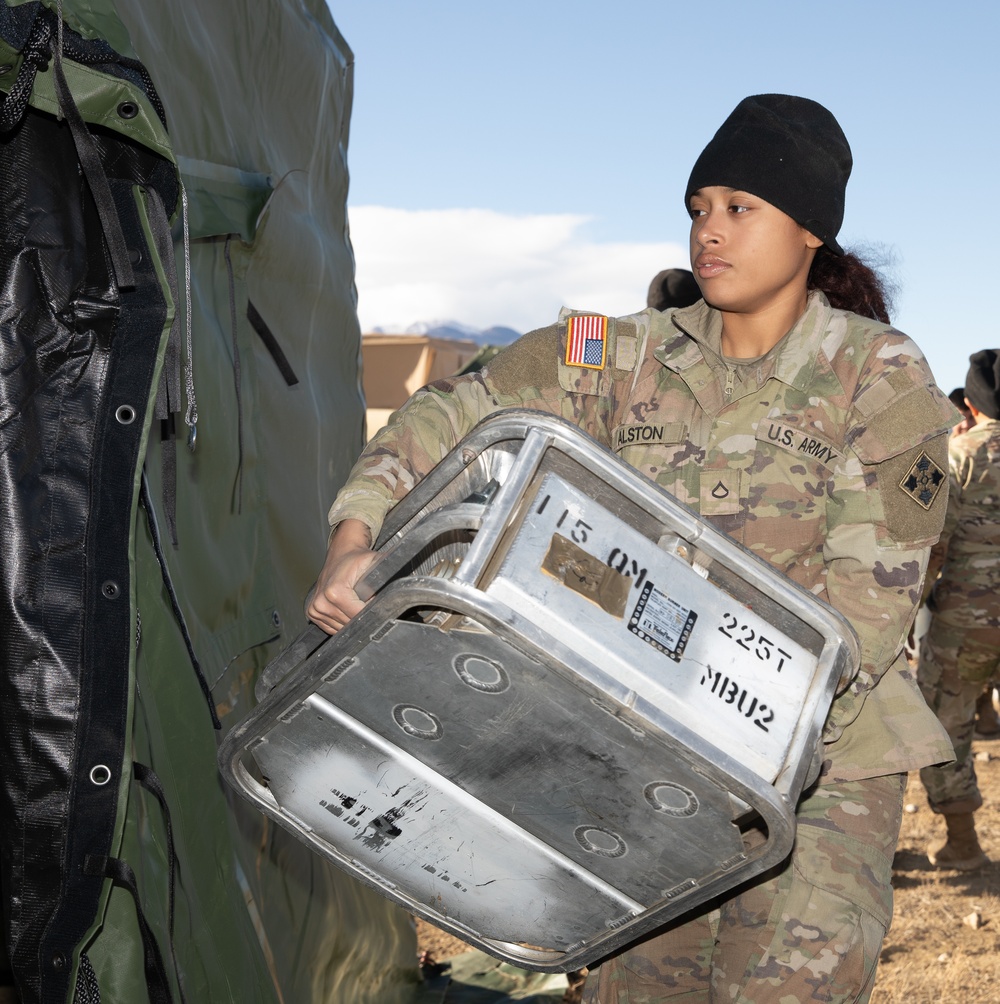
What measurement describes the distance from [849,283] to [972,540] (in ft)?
13.1

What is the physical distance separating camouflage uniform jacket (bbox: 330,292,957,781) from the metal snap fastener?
51 cm

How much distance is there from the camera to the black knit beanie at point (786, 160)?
2225mm

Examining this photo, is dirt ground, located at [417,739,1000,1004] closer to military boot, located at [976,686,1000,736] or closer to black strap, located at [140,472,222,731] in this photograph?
military boot, located at [976,686,1000,736]

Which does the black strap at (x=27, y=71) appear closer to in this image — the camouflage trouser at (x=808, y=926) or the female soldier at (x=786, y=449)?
the female soldier at (x=786, y=449)

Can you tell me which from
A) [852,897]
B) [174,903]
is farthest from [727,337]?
[174,903]

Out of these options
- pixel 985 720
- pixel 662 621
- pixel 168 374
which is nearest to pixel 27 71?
pixel 168 374

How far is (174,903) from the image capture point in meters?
2.08

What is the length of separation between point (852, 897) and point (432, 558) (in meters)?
0.86

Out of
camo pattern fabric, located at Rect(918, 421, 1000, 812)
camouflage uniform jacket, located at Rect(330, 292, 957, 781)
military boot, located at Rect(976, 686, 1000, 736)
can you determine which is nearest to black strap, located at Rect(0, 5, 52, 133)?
camouflage uniform jacket, located at Rect(330, 292, 957, 781)

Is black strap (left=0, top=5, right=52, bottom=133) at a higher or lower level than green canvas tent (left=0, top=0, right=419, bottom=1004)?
higher

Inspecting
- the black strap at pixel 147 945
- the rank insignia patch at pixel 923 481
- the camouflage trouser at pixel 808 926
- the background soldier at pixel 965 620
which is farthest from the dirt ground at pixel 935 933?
the rank insignia patch at pixel 923 481

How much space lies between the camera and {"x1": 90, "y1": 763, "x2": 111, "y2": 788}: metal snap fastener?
180cm

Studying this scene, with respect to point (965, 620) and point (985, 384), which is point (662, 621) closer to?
point (965, 620)

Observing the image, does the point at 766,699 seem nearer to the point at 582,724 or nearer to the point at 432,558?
the point at 582,724
